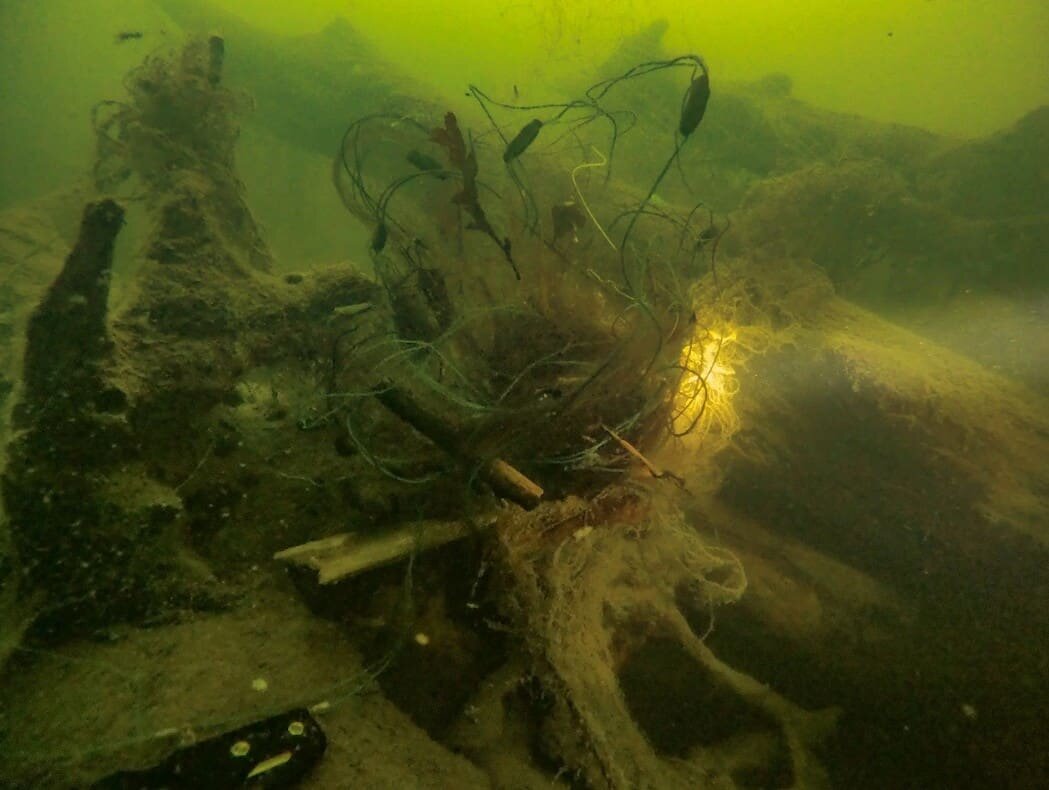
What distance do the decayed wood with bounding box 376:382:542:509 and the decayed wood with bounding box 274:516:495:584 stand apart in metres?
0.22

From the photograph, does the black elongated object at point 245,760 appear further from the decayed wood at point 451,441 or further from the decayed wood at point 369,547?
the decayed wood at point 451,441

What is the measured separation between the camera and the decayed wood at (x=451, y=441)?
2168 millimetres

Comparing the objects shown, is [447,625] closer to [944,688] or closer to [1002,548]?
[944,688]

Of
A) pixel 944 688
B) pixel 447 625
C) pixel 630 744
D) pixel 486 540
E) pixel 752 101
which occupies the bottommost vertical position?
pixel 944 688

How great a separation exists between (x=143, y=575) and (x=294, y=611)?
0.66m

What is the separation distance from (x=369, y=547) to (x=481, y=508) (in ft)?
1.89

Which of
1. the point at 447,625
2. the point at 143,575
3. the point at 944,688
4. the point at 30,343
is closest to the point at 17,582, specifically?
the point at 143,575

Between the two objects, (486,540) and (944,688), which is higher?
(486,540)

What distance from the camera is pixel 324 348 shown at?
11.0ft

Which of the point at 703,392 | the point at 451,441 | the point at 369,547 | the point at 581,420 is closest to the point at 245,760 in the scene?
the point at 369,547

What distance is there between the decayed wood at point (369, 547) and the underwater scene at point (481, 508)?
0.02 m

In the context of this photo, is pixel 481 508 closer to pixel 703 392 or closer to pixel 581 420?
pixel 581 420

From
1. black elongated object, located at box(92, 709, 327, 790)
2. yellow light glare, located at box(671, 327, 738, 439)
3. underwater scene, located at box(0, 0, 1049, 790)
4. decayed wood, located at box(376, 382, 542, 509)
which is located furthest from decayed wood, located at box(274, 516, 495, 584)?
yellow light glare, located at box(671, 327, 738, 439)

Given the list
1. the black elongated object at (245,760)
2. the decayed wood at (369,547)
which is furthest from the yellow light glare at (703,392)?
the black elongated object at (245,760)
